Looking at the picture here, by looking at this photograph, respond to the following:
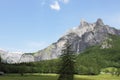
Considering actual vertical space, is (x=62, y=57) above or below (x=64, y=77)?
above

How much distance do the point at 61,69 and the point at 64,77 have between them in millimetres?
1431

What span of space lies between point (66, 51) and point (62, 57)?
1.11m

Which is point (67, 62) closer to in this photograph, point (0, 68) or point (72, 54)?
point (72, 54)

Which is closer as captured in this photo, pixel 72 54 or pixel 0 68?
pixel 72 54

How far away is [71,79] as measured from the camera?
4525cm

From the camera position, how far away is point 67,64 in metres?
45.8

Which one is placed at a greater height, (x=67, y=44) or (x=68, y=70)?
(x=67, y=44)

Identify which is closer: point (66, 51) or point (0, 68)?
point (66, 51)

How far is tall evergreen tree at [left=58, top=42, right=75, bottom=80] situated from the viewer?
149 feet

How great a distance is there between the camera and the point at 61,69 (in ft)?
151

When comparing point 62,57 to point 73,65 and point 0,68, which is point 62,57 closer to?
point 73,65

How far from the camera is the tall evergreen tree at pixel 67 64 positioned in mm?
45406

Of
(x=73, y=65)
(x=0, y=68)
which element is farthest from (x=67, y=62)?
(x=0, y=68)

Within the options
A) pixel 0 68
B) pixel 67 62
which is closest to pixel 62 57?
pixel 67 62
